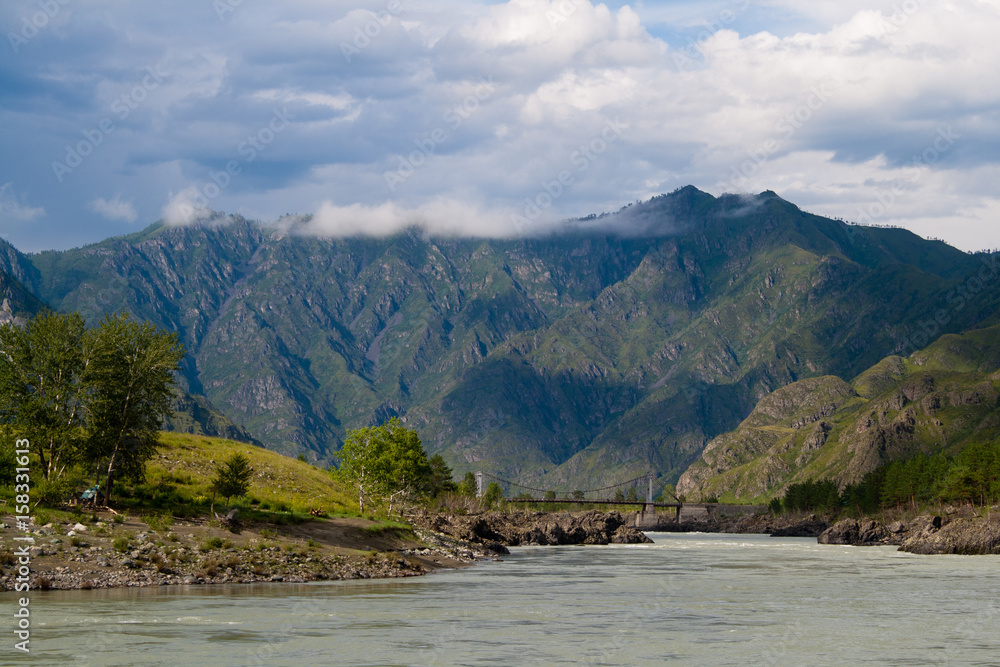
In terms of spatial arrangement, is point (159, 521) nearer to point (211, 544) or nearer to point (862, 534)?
point (211, 544)

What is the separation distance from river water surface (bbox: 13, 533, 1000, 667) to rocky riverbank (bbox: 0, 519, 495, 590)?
2.15 m

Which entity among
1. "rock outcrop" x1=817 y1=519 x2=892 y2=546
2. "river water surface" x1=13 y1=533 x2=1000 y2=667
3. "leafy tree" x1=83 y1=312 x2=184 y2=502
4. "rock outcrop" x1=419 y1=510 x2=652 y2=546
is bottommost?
"rock outcrop" x1=817 y1=519 x2=892 y2=546

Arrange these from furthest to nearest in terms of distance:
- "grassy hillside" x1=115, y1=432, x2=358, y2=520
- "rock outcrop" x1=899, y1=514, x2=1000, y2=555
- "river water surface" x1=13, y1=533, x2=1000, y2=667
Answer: "rock outcrop" x1=899, y1=514, x2=1000, y2=555, "grassy hillside" x1=115, y1=432, x2=358, y2=520, "river water surface" x1=13, y1=533, x2=1000, y2=667

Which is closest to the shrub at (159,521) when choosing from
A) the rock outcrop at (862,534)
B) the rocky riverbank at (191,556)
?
the rocky riverbank at (191,556)

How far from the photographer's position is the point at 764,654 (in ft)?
130

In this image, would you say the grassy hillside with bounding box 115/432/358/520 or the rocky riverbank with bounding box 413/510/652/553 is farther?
the rocky riverbank with bounding box 413/510/652/553

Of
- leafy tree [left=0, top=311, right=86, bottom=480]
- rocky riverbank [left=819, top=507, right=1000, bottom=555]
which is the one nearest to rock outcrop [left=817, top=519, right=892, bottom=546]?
rocky riverbank [left=819, top=507, right=1000, bottom=555]

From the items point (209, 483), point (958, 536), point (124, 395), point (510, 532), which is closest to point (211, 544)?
point (124, 395)

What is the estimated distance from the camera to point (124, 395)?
71.8 m

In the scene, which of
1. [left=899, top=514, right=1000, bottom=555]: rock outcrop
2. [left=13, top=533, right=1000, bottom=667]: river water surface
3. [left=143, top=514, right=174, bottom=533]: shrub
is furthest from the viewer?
[left=899, top=514, right=1000, bottom=555]: rock outcrop

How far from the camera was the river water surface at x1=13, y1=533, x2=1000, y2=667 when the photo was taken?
123ft

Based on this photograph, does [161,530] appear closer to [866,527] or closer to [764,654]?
[764,654]

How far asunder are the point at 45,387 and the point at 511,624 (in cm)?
4207

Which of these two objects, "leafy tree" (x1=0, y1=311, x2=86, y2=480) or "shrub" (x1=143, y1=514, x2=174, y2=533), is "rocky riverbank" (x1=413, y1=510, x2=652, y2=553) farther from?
"leafy tree" (x1=0, y1=311, x2=86, y2=480)
